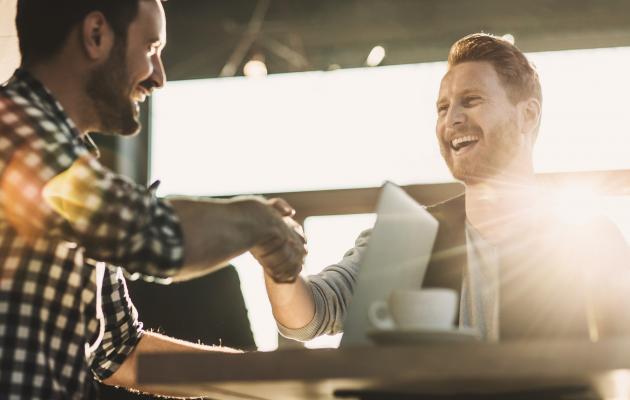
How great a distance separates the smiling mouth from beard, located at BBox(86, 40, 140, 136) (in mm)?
906

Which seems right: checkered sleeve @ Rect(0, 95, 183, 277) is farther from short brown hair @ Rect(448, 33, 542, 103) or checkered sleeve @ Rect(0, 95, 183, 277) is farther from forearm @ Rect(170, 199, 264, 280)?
short brown hair @ Rect(448, 33, 542, 103)

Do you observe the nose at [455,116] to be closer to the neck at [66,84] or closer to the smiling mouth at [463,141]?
the smiling mouth at [463,141]

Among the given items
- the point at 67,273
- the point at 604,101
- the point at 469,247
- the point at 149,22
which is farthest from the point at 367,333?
the point at 604,101

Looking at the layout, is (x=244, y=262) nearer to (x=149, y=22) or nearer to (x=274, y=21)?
(x=274, y=21)

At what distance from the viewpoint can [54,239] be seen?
136cm

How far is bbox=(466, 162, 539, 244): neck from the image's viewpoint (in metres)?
2.21

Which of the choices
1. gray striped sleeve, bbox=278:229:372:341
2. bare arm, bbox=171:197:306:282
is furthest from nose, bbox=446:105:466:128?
bare arm, bbox=171:197:306:282

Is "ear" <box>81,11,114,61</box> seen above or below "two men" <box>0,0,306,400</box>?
above

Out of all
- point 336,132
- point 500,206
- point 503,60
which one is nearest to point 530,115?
point 503,60

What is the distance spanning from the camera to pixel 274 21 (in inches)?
189

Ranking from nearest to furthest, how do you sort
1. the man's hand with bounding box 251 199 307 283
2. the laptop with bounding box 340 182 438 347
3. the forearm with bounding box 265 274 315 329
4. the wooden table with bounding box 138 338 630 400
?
the wooden table with bounding box 138 338 630 400 → the laptop with bounding box 340 182 438 347 → the man's hand with bounding box 251 199 307 283 → the forearm with bounding box 265 274 315 329

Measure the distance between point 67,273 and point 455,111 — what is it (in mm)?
1167

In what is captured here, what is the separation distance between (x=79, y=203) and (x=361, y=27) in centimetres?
371

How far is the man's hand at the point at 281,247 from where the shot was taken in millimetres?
1522
